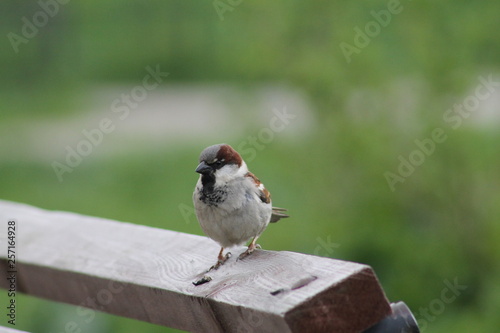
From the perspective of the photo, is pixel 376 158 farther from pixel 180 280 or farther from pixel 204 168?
pixel 180 280

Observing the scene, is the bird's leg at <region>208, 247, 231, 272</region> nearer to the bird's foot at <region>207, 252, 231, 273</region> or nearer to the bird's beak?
the bird's foot at <region>207, 252, 231, 273</region>

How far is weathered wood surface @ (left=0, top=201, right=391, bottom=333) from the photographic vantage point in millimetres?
1355

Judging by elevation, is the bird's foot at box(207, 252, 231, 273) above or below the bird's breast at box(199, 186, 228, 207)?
below

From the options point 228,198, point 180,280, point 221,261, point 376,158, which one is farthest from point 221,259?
point 376,158

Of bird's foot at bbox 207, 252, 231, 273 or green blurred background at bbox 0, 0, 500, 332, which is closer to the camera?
bird's foot at bbox 207, 252, 231, 273

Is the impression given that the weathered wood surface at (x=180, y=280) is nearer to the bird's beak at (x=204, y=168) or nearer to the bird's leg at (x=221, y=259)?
the bird's leg at (x=221, y=259)

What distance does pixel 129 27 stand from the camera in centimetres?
895

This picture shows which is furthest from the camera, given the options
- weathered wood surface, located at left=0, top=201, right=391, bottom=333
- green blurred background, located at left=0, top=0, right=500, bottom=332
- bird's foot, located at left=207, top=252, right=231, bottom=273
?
green blurred background, located at left=0, top=0, right=500, bottom=332

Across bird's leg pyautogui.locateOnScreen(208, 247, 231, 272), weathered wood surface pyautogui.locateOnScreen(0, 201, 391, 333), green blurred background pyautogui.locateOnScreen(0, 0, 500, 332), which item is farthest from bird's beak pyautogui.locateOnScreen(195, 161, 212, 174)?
green blurred background pyautogui.locateOnScreen(0, 0, 500, 332)

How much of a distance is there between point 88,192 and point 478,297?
3367mm

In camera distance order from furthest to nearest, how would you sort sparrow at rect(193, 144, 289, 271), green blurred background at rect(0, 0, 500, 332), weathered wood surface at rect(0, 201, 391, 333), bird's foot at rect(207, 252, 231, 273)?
green blurred background at rect(0, 0, 500, 332) < sparrow at rect(193, 144, 289, 271) < bird's foot at rect(207, 252, 231, 273) < weathered wood surface at rect(0, 201, 391, 333)

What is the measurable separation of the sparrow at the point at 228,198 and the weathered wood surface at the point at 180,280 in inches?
11.5

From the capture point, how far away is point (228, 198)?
232cm

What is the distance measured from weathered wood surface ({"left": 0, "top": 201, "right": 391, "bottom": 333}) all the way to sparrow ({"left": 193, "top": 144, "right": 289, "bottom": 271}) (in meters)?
0.29
